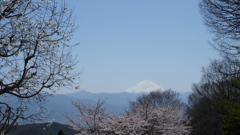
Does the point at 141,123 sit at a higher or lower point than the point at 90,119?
lower

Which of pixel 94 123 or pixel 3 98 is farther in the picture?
pixel 94 123

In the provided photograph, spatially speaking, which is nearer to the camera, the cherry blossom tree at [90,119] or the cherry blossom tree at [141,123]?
the cherry blossom tree at [141,123]

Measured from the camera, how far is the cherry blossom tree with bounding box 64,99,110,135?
55.6 feet

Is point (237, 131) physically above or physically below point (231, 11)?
below

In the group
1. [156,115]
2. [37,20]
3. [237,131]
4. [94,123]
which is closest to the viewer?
[37,20]

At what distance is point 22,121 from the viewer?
7.53 m

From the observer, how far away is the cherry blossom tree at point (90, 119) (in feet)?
55.6

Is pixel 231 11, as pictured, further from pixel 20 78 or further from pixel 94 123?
pixel 94 123

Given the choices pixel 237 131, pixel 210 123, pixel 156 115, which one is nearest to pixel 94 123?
pixel 156 115

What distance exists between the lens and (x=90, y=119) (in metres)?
17.1

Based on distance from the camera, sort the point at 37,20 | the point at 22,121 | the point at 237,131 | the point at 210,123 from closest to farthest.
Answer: the point at 22,121 < the point at 37,20 < the point at 237,131 < the point at 210,123

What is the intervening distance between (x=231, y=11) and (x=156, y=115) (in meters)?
11.8

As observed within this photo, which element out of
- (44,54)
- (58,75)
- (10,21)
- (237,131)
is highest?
(10,21)

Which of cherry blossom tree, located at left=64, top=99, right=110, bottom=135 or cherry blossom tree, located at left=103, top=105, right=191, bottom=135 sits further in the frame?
cherry blossom tree, located at left=64, top=99, right=110, bottom=135
